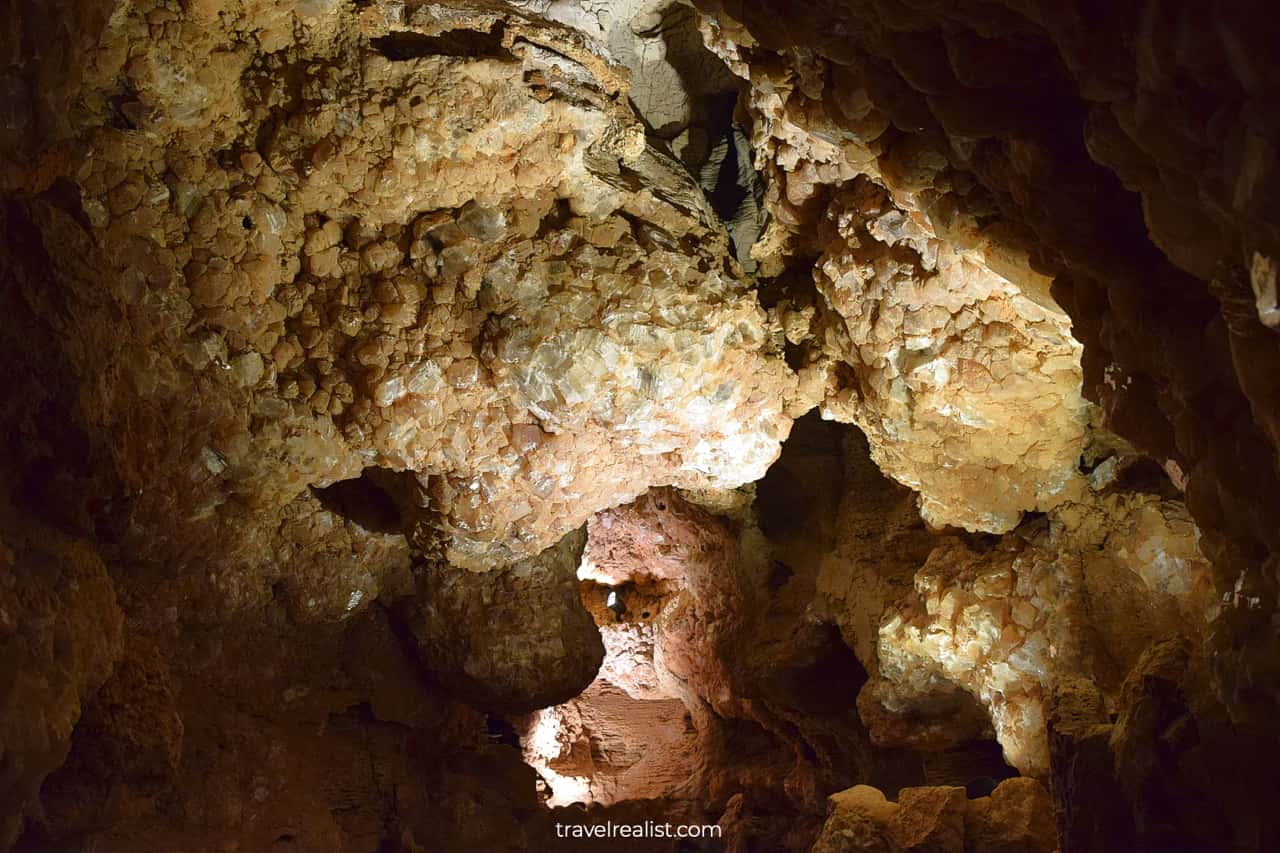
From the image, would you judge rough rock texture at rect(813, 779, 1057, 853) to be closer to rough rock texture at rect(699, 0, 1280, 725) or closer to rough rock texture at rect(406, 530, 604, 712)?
rough rock texture at rect(406, 530, 604, 712)

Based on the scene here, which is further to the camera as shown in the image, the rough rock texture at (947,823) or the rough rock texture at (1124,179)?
the rough rock texture at (947,823)

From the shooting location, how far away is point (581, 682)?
207 inches

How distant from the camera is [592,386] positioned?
11.4 feet

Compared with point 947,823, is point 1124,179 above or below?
above

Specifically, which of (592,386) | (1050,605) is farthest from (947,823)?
(592,386)

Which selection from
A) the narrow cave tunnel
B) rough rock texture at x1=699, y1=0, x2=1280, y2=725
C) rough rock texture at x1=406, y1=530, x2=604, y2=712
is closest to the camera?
rough rock texture at x1=699, y1=0, x2=1280, y2=725

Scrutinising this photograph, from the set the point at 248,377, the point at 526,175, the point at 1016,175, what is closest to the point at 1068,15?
the point at 1016,175

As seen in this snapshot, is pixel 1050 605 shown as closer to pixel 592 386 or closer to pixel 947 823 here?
pixel 947 823

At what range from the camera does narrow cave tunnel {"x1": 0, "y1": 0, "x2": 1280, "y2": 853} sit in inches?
68.0

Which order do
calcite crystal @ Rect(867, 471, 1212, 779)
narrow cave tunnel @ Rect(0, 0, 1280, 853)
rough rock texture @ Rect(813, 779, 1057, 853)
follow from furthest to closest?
rough rock texture @ Rect(813, 779, 1057, 853), calcite crystal @ Rect(867, 471, 1212, 779), narrow cave tunnel @ Rect(0, 0, 1280, 853)

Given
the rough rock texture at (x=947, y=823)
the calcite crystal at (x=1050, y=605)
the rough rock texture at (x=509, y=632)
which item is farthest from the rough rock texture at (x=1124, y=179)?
the rough rock texture at (x=509, y=632)

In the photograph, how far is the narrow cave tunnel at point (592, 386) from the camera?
1.73 m

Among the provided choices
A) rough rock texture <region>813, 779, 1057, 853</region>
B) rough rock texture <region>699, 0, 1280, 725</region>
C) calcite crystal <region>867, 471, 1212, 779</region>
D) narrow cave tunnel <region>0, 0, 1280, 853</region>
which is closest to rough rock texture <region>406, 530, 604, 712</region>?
narrow cave tunnel <region>0, 0, 1280, 853</region>

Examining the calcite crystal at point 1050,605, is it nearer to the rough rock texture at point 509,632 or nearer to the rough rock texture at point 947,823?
the rough rock texture at point 947,823
